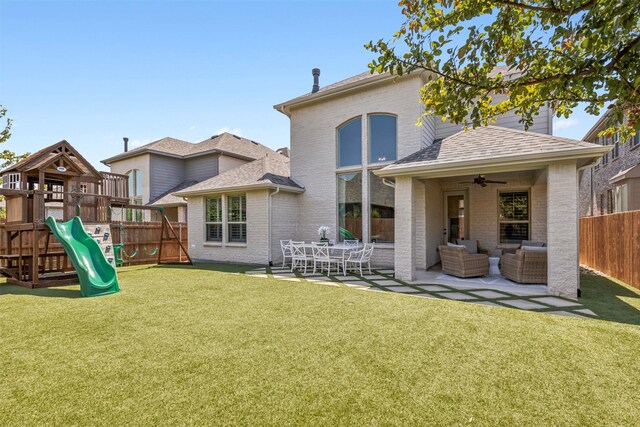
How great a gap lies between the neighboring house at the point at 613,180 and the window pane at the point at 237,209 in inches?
469

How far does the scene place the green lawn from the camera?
238 centimetres

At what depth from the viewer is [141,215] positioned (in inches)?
722

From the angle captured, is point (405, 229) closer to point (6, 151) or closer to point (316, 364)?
point (316, 364)

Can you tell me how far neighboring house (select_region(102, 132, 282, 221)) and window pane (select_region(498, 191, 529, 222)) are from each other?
14181 millimetres

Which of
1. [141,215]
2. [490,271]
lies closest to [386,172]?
[490,271]

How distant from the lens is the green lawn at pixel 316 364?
2375mm

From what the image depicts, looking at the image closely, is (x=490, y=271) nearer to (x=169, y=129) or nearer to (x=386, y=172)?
(x=386, y=172)

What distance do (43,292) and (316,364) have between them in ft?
23.9

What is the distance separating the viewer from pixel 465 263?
786 centimetres

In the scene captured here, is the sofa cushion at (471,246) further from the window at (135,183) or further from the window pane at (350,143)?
the window at (135,183)

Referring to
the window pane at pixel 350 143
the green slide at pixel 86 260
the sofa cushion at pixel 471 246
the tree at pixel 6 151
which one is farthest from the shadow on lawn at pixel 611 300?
the tree at pixel 6 151

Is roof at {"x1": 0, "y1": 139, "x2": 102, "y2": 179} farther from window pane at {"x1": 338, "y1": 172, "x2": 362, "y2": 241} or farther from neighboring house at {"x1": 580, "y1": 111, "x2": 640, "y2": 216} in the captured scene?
neighboring house at {"x1": 580, "y1": 111, "x2": 640, "y2": 216}

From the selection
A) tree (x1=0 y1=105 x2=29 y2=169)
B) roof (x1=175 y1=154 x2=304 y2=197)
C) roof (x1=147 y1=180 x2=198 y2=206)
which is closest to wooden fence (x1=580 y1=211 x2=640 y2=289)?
roof (x1=175 y1=154 x2=304 y2=197)

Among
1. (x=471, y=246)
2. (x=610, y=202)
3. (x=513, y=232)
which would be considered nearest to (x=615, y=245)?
(x=513, y=232)
